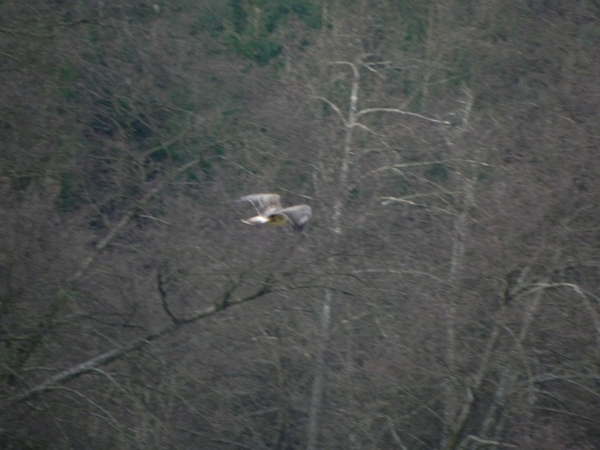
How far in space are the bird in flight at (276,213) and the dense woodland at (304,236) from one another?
65 centimetres

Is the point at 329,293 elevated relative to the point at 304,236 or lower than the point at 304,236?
lower

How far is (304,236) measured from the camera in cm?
946

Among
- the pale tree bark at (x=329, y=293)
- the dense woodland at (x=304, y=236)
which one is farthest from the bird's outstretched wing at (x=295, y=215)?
the pale tree bark at (x=329, y=293)

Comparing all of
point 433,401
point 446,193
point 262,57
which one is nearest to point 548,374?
point 433,401

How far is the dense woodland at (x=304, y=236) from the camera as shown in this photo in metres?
9.59

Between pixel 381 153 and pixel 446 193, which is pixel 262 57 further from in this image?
pixel 446 193

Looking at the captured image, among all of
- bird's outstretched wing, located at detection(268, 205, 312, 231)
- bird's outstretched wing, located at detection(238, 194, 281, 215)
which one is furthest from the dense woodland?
bird's outstretched wing, located at detection(268, 205, 312, 231)

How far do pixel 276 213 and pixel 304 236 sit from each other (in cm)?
132

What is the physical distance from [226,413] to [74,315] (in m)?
2.33

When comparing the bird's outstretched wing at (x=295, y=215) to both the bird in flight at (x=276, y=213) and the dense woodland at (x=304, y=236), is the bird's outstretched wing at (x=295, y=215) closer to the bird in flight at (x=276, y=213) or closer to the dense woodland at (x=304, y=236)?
the bird in flight at (x=276, y=213)

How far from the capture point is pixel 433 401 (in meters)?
10.8

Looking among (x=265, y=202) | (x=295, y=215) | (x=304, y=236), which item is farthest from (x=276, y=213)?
(x=304, y=236)

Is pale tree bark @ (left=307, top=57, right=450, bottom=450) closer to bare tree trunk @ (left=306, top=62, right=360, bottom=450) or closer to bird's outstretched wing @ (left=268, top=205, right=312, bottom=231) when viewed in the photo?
bare tree trunk @ (left=306, top=62, right=360, bottom=450)

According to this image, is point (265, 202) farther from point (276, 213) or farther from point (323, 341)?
point (323, 341)
